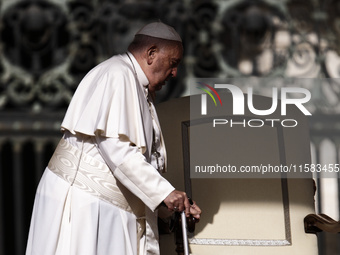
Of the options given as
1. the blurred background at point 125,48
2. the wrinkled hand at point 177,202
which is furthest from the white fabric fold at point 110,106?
the blurred background at point 125,48

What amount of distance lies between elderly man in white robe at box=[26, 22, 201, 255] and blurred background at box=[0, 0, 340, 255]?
180 centimetres

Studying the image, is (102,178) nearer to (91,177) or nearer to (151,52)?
(91,177)

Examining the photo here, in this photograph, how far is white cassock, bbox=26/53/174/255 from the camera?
3.72 m

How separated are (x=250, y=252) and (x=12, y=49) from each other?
2252 mm

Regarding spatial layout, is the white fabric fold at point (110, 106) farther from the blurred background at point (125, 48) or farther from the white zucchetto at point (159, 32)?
the blurred background at point (125, 48)

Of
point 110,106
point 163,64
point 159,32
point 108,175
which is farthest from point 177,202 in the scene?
point 159,32

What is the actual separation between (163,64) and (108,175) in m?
0.50

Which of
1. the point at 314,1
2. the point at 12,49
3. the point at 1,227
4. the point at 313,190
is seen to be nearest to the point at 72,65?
the point at 12,49

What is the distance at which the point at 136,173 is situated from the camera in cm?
369

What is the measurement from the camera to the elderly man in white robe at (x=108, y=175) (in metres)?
3.72

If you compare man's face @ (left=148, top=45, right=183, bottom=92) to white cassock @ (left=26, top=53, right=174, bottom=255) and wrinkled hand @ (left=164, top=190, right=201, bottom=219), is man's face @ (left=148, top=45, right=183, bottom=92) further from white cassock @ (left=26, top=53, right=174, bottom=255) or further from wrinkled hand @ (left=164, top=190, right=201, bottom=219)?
Answer: wrinkled hand @ (left=164, top=190, right=201, bottom=219)

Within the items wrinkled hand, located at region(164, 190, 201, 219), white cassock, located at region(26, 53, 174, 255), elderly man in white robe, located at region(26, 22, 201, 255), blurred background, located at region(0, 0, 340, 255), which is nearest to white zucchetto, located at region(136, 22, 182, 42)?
elderly man in white robe, located at region(26, 22, 201, 255)

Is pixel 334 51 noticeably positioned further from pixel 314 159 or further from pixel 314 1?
pixel 314 159

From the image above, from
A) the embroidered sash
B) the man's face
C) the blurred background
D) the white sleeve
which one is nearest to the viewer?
the white sleeve
